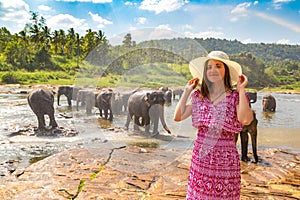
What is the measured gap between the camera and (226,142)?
2.58m

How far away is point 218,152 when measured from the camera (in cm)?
257

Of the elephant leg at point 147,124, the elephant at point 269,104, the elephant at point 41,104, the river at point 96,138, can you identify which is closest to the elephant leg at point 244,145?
the river at point 96,138

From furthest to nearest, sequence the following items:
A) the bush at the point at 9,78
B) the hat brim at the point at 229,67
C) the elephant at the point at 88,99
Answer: the bush at the point at 9,78 < the elephant at the point at 88,99 < the hat brim at the point at 229,67

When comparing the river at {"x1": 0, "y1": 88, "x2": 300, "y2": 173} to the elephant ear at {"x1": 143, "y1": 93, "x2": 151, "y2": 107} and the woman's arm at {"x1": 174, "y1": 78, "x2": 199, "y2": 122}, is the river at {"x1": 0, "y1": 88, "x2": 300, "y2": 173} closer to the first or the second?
the elephant ear at {"x1": 143, "y1": 93, "x2": 151, "y2": 107}

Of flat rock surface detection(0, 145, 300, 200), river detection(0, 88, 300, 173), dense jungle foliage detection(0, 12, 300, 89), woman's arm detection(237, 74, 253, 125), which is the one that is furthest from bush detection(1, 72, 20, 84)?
woman's arm detection(237, 74, 253, 125)

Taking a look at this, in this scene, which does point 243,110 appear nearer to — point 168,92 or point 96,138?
point 168,92

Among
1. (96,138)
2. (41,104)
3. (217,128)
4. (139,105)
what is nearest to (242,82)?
(217,128)

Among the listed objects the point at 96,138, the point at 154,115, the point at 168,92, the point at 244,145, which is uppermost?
the point at 168,92

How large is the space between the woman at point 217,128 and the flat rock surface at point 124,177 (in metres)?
1.52

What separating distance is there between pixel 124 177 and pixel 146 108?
3.18 metres

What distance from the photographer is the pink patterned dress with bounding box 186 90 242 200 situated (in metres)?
2.53

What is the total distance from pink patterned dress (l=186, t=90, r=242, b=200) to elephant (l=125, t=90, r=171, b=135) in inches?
170

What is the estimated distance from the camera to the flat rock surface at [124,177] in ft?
13.5

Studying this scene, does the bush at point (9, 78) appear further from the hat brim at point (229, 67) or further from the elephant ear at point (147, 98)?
the hat brim at point (229, 67)
